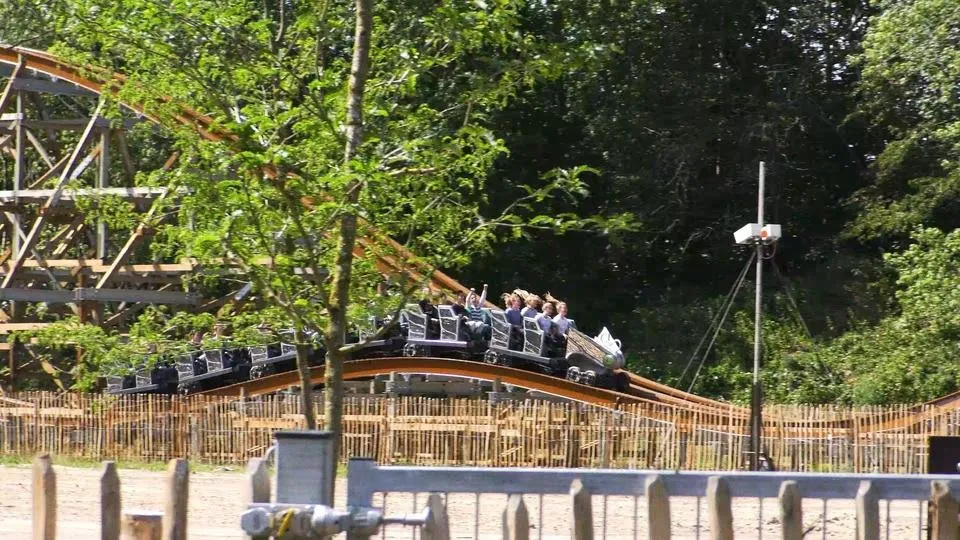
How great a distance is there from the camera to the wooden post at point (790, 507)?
656 centimetres

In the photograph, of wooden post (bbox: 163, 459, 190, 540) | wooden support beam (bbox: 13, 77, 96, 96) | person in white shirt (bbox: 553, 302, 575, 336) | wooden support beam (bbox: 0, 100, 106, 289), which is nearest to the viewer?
wooden post (bbox: 163, 459, 190, 540)

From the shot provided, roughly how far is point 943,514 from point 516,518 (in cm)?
191

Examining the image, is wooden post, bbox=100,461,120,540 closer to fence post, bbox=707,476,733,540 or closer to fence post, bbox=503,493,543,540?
fence post, bbox=503,493,543,540

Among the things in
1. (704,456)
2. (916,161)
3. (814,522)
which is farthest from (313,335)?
(916,161)

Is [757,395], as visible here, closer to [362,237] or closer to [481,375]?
[481,375]

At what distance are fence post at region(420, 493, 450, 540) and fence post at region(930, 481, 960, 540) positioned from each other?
2.20 metres

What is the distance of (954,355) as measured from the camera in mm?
27250

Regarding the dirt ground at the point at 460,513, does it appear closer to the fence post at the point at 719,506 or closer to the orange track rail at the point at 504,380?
the orange track rail at the point at 504,380

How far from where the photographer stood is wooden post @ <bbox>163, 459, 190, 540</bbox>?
7262mm

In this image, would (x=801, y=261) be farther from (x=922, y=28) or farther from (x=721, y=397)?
(x=922, y=28)

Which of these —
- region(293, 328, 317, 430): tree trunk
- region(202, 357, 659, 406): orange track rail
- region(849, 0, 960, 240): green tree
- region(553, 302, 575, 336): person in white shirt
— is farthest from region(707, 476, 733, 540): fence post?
region(849, 0, 960, 240): green tree

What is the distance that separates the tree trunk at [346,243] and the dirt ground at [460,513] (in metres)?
2.26

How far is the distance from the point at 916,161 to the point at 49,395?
1860 cm

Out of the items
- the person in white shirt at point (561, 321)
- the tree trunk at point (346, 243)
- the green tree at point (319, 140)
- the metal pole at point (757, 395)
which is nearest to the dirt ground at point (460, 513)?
the metal pole at point (757, 395)
